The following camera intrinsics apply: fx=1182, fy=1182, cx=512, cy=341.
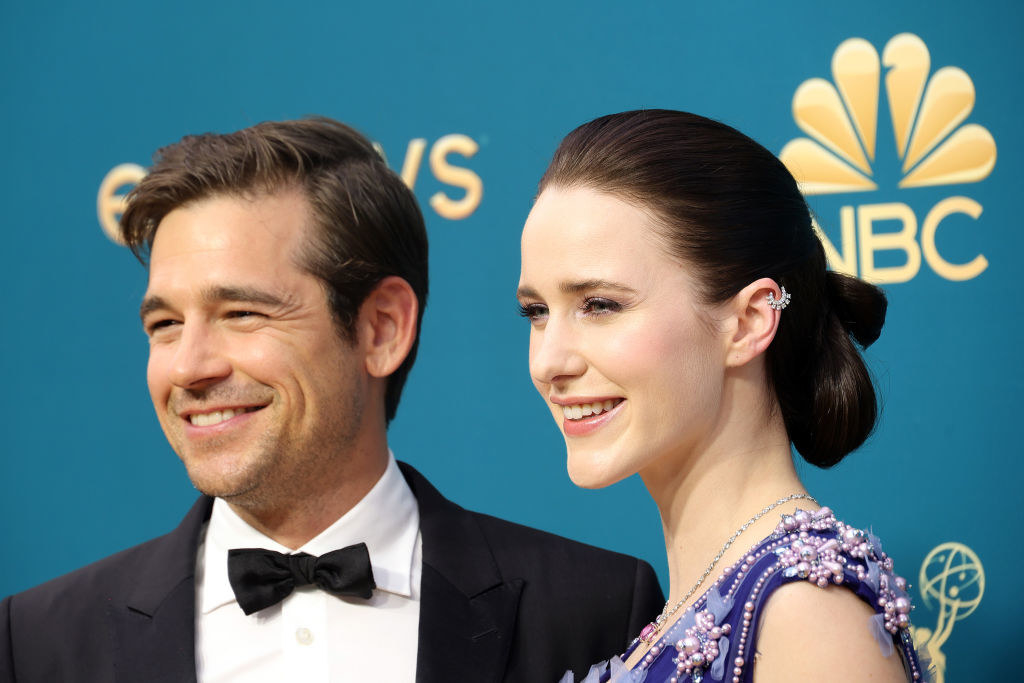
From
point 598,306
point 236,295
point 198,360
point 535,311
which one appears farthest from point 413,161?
point 598,306

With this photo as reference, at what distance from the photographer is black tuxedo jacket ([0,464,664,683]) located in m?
2.08

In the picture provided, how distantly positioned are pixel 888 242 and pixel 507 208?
921 mm

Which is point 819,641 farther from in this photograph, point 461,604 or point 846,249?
point 846,249

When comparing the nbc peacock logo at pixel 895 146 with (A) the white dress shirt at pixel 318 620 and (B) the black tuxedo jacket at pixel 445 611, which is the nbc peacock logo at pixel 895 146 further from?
(A) the white dress shirt at pixel 318 620

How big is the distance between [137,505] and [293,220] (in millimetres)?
1227

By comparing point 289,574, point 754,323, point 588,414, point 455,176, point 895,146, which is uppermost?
point 455,176

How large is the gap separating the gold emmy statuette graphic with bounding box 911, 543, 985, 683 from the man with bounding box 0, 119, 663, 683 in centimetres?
68

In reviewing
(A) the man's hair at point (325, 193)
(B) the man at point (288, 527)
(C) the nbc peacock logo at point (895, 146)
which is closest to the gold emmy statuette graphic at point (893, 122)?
(C) the nbc peacock logo at point (895, 146)

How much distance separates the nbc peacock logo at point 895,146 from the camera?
8.38ft

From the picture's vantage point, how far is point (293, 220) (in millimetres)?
2316

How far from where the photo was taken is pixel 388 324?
2459mm

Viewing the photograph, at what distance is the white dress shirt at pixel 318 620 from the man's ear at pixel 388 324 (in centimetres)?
29

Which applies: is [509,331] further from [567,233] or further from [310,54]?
[567,233]

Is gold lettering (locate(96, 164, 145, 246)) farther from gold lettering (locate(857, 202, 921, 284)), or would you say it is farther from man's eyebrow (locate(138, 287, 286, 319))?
gold lettering (locate(857, 202, 921, 284))
